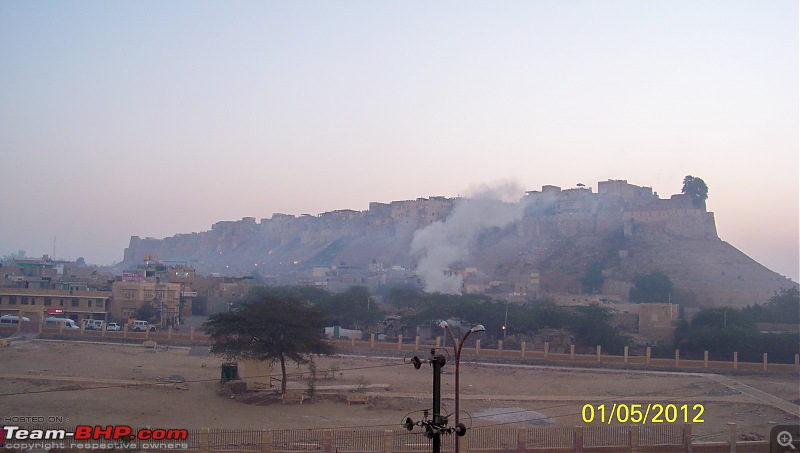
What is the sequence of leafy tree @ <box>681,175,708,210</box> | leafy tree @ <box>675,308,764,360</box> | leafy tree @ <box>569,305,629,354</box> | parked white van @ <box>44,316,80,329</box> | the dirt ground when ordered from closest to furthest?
the dirt ground
leafy tree @ <box>675,308,764,360</box>
leafy tree @ <box>569,305,629,354</box>
parked white van @ <box>44,316,80,329</box>
leafy tree @ <box>681,175,708,210</box>

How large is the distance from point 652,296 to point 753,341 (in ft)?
78.0

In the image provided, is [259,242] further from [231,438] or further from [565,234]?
[231,438]

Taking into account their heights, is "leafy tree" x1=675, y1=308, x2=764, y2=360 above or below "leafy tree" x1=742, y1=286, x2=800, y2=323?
below

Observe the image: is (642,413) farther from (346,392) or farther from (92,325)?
(92,325)

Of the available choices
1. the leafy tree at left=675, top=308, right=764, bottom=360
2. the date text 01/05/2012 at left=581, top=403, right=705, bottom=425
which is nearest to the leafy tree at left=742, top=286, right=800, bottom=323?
the leafy tree at left=675, top=308, right=764, bottom=360

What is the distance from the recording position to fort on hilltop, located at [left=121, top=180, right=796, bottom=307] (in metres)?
65.8

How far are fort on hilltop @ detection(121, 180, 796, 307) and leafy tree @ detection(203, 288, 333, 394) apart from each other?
3661 cm

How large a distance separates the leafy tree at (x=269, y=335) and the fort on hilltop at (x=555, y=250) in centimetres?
3661

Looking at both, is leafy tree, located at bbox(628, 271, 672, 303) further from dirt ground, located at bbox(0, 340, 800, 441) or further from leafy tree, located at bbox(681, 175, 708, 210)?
dirt ground, located at bbox(0, 340, 800, 441)

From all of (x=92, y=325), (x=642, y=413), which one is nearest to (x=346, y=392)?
(x=642, y=413)

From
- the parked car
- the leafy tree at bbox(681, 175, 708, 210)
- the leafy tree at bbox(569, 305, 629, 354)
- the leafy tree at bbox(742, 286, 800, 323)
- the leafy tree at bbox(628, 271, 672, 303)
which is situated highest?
the leafy tree at bbox(681, 175, 708, 210)

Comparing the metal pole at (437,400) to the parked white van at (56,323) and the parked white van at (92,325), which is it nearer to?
the parked white van at (92,325)

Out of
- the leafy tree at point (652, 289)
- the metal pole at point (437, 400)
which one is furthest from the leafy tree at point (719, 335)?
the metal pole at point (437, 400)

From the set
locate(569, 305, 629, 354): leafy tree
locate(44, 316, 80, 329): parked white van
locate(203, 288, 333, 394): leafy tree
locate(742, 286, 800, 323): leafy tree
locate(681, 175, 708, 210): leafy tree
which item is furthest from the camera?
locate(681, 175, 708, 210): leafy tree
